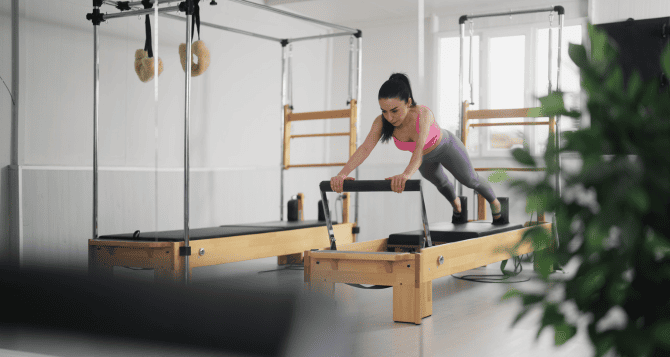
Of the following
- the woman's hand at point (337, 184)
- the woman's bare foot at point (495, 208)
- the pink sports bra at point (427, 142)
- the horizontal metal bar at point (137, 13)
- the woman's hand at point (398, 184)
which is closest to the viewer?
the woman's hand at point (398, 184)

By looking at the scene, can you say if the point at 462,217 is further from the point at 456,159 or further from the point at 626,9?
the point at 626,9

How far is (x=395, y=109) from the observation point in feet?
10.7

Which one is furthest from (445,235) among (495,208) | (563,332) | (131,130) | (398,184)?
(563,332)

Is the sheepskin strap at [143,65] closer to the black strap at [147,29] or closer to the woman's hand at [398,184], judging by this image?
the black strap at [147,29]

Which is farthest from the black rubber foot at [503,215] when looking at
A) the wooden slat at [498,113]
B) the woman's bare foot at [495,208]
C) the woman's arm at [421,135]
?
the woman's arm at [421,135]

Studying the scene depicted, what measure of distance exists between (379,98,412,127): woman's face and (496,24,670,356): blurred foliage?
2.65m

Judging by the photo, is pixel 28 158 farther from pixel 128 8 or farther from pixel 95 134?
pixel 128 8

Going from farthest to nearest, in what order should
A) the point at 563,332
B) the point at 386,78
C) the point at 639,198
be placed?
Answer: the point at 386,78 < the point at 563,332 < the point at 639,198

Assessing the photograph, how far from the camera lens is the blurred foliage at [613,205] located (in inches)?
20.7

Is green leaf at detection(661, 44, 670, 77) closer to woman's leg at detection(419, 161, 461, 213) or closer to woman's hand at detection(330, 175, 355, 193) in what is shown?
woman's hand at detection(330, 175, 355, 193)

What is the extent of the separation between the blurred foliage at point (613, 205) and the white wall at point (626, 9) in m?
4.71

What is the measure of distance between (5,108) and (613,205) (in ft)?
8.85

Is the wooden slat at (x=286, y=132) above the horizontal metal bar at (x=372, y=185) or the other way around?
above

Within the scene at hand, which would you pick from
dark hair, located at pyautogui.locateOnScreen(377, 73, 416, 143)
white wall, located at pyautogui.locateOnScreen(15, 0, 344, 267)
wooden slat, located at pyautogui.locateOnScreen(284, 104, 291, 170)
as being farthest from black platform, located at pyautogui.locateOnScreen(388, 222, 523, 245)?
wooden slat, located at pyautogui.locateOnScreen(284, 104, 291, 170)
